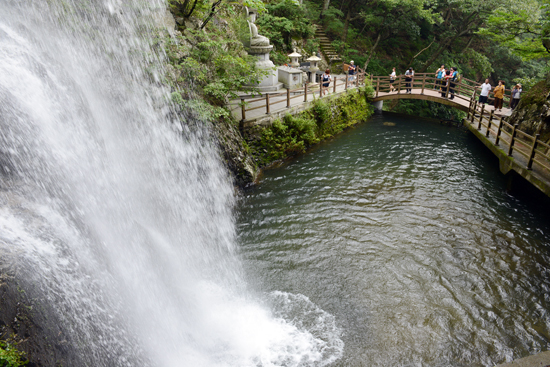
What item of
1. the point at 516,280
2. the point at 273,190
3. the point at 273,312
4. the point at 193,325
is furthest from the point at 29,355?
the point at 516,280

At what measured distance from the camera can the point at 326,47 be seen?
27.0m

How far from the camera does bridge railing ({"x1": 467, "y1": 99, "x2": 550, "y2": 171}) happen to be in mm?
10188

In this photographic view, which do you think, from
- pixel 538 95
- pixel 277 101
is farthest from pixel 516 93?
pixel 277 101

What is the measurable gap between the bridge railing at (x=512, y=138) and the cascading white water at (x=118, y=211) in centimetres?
874

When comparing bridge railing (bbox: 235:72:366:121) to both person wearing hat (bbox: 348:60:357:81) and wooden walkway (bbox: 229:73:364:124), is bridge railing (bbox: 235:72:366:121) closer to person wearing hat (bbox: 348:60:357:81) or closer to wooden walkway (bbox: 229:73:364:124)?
wooden walkway (bbox: 229:73:364:124)

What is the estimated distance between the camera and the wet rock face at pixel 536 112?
11891mm

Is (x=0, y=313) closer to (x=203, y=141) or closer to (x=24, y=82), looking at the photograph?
(x=24, y=82)

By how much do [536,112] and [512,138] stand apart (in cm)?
245

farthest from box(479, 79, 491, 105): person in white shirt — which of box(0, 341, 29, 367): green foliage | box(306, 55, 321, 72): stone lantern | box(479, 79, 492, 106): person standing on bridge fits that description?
box(0, 341, 29, 367): green foliage

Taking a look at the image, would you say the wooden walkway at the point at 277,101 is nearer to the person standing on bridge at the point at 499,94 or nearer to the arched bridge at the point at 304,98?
the arched bridge at the point at 304,98

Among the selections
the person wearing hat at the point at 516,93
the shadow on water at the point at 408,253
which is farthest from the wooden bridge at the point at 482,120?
the shadow on water at the point at 408,253

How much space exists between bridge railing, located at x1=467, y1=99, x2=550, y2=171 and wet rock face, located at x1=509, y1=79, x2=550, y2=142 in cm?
38

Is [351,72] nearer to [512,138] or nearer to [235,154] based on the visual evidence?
[512,138]

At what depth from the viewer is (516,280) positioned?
25.5 ft
